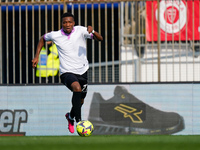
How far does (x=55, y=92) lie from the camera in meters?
10.2

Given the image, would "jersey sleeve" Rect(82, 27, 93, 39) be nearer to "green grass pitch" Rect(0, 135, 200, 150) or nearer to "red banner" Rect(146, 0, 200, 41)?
"green grass pitch" Rect(0, 135, 200, 150)

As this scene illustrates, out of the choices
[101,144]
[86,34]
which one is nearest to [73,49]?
[86,34]

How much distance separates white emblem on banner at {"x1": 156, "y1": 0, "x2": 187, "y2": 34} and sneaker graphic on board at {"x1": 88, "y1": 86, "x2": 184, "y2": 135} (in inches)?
65.2

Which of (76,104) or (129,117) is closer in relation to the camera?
(76,104)

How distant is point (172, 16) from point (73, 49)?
3336 mm

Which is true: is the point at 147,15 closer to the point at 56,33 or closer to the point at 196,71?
the point at 196,71

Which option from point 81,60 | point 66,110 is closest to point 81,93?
point 81,60

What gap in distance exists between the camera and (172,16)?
10.8 m

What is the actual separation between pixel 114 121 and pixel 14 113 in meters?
1.86

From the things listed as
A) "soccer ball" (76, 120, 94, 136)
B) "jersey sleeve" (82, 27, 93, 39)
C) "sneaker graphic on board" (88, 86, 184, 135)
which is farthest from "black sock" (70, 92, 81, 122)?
"sneaker graphic on board" (88, 86, 184, 135)

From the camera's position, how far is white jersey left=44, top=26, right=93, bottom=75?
8.06m

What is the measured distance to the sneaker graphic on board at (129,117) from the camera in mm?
10109

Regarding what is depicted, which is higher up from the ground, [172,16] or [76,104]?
[172,16]

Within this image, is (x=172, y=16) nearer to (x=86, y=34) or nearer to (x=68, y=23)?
(x=86, y=34)
